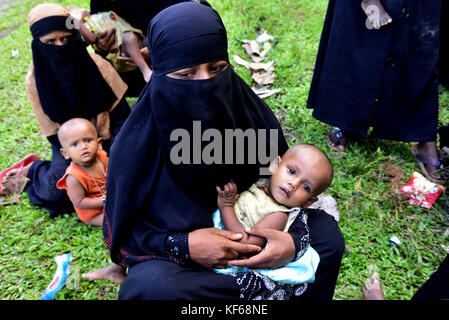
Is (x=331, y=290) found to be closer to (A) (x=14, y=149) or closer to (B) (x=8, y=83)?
(A) (x=14, y=149)

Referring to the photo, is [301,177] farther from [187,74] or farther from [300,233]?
[187,74]

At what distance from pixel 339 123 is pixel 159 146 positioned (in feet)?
6.94

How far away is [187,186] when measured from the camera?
70.6 inches

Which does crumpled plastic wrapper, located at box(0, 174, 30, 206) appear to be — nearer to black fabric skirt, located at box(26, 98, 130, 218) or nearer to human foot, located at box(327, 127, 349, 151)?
black fabric skirt, located at box(26, 98, 130, 218)

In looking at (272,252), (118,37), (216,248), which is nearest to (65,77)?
(118,37)

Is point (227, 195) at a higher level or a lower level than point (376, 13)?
lower

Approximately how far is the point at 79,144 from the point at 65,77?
27.5 inches

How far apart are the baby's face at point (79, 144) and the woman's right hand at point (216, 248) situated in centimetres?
141

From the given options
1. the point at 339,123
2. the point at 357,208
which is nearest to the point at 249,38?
the point at 339,123

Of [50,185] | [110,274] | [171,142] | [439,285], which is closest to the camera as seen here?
[439,285]

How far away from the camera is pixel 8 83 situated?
195 inches

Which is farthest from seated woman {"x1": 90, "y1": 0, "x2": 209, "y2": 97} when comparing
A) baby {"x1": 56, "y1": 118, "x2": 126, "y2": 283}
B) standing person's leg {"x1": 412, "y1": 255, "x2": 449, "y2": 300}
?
standing person's leg {"x1": 412, "y1": 255, "x2": 449, "y2": 300}

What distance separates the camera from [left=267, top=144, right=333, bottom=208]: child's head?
5.95 feet

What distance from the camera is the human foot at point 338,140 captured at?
3.35m
